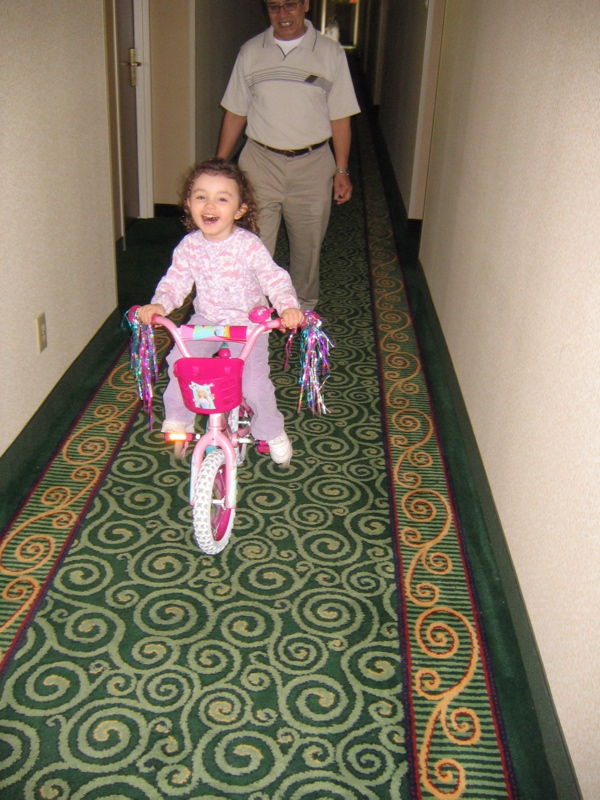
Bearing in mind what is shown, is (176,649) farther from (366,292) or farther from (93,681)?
(366,292)

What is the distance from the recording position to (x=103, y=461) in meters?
A: 3.21

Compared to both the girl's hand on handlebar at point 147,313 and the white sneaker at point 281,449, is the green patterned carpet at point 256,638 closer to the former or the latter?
the white sneaker at point 281,449

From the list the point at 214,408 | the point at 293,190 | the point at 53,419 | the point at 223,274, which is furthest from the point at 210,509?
the point at 293,190

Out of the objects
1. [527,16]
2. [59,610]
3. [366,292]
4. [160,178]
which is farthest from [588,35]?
[160,178]

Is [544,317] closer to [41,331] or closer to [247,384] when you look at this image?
[247,384]

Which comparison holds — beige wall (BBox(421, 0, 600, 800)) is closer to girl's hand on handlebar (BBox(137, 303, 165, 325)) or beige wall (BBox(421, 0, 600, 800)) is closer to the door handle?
girl's hand on handlebar (BBox(137, 303, 165, 325))

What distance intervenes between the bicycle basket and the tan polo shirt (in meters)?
1.94

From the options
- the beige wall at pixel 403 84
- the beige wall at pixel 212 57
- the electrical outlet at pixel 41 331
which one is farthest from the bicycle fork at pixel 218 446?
the beige wall at pixel 212 57

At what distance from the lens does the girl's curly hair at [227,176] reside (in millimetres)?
2709

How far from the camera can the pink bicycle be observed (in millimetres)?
2355

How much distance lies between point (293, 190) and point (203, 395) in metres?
2.03

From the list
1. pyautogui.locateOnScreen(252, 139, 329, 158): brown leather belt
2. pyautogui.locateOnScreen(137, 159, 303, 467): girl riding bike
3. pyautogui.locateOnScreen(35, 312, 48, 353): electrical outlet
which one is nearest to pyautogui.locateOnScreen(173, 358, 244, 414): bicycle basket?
pyautogui.locateOnScreen(137, 159, 303, 467): girl riding bike

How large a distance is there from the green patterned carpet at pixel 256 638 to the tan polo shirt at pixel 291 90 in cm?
158

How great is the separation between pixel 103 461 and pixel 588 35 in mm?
2333
